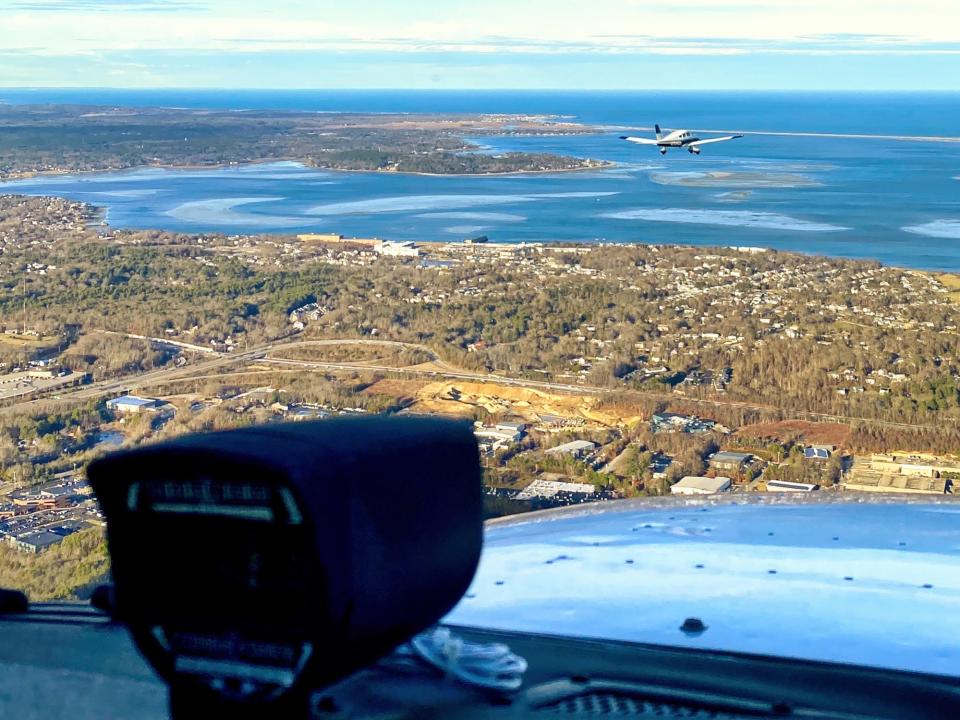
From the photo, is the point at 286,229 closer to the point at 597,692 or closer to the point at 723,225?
the point at 723,225

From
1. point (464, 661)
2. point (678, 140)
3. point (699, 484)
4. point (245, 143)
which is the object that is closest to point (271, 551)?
point (464, 661)

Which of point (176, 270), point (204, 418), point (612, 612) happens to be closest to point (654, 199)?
point (176, 270)

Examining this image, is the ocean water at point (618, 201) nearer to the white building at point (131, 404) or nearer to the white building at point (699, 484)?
the white building at point (131, 404)

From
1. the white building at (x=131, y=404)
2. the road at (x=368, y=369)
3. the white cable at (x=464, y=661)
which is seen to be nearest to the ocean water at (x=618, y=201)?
the road at (x=368, y=369)

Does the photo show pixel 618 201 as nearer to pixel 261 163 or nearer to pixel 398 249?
pixel 398 249

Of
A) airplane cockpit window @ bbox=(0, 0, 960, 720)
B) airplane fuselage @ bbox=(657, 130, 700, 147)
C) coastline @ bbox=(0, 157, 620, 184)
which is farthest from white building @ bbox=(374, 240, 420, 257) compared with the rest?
coastline @ bbox=(0, 157, 620, 184)
